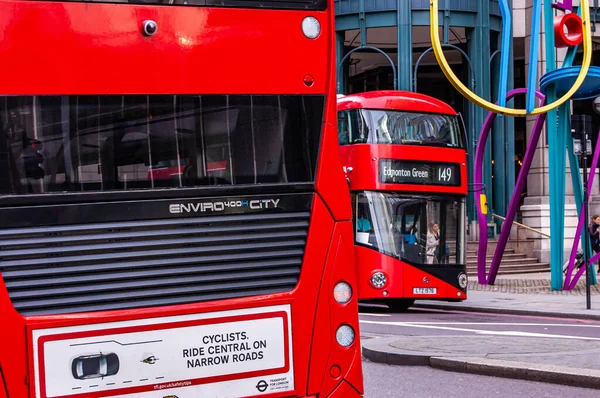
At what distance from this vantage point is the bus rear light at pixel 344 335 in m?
7.18

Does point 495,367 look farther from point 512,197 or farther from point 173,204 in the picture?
point 512,197

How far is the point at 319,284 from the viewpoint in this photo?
7121mm

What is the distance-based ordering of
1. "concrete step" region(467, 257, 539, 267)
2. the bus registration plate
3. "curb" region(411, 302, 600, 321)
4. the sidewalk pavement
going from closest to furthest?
the sidewalk pavement → "curb" region(411, 302, 600, 321) → the bus registration plate → "concrete step" region(467, 257, 539, 267)

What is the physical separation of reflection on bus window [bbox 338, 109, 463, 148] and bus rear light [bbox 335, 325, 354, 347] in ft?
37.2

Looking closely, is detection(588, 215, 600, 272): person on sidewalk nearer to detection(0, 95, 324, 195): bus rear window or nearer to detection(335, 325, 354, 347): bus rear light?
detection(335, 325, 354, 347): bus rear light

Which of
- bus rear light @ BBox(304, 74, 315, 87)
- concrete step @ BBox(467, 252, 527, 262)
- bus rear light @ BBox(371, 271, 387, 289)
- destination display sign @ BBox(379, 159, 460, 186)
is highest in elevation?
bus rear light @ BBox(304, 74, 315, 87)

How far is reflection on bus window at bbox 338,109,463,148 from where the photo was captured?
18422 mm

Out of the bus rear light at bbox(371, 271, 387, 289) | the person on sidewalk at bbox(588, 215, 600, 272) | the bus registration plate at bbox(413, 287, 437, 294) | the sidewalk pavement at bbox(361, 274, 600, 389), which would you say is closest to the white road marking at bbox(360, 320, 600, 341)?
the sidewalk pavement at bbox(361, 274, 600, 389)

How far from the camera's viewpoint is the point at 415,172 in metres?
18.5

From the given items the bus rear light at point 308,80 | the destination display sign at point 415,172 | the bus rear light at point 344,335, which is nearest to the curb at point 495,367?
the bus rear light at point 344,335

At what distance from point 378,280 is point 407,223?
1.14 meters

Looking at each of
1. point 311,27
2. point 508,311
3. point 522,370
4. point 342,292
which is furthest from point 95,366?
point 508,311

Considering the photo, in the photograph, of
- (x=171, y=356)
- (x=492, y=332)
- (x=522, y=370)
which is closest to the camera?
(x=171, y=356)

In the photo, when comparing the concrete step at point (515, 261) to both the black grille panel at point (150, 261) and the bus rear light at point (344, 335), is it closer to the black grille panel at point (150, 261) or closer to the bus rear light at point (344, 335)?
the bus rear light at point (344, 335)
